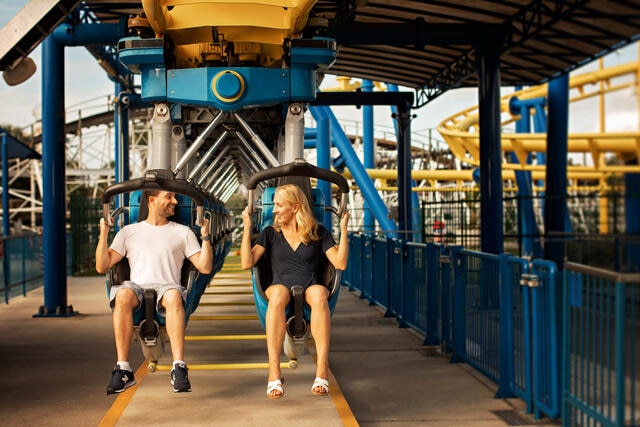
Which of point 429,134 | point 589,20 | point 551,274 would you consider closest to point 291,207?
point 551,274

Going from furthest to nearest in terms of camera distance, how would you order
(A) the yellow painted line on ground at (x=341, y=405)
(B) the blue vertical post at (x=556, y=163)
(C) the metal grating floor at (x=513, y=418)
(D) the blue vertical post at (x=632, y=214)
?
(B) the blue vertical post at (x=556, y=163), (C) the metal grating floor at (x=513, y=418), (A) the yellow painted line on ground at (x=341, y=405), (D) the blue vertical post at (x=632, y=214)

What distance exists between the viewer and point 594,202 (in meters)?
13.6

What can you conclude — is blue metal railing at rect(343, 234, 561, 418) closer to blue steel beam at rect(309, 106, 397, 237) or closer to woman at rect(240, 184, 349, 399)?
woman at rect(240, 184, 349, 399)

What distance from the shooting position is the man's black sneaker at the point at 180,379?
5.95 m

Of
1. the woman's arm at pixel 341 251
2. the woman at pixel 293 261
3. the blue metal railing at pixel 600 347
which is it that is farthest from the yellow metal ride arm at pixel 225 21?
the blue metal railing at pixel 600 347

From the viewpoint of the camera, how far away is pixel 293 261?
6.31m

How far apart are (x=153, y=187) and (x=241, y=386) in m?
1.85

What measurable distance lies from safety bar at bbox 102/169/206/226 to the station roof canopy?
612 cm

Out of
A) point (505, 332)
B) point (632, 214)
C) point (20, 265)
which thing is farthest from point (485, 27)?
point (20, 265)

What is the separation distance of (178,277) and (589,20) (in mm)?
8594

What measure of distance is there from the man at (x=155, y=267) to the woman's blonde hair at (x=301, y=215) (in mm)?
642

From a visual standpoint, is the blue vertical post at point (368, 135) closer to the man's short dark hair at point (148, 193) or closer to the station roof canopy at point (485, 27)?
the station roof canopy at point (485, 27)

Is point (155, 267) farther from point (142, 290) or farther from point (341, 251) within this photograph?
point (341, 251)

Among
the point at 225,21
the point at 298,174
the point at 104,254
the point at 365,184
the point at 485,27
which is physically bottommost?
the point at 104,254
